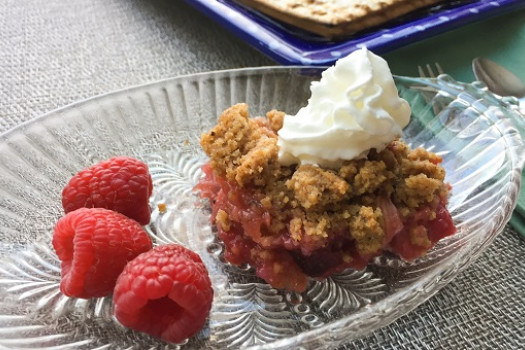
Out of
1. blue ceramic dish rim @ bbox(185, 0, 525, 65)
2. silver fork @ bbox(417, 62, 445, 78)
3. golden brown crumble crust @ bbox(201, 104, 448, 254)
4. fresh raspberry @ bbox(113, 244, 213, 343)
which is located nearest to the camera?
fresh raspberry @ bbox(113, 244, 213, 343)

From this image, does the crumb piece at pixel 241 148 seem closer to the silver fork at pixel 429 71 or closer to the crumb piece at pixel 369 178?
the crumb piece at pixel 369 178

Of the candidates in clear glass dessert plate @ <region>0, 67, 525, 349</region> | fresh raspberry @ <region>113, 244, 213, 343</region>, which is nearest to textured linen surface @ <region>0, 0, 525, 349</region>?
clear glass dessert plate @ <region>0, 67, 525, 349</region>

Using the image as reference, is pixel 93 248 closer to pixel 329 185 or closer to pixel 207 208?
pixel 207 208

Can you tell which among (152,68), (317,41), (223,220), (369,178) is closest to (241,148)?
(223,220)

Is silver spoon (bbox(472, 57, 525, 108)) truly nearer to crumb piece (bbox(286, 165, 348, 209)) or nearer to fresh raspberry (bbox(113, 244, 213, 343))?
crumb piece (bbox(286, 165, 348, 209))

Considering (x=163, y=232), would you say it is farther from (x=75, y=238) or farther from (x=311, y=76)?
(x=311, y=76)

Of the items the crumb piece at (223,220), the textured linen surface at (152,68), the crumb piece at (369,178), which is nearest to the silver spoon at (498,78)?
the textured linen surface at (152,68)
